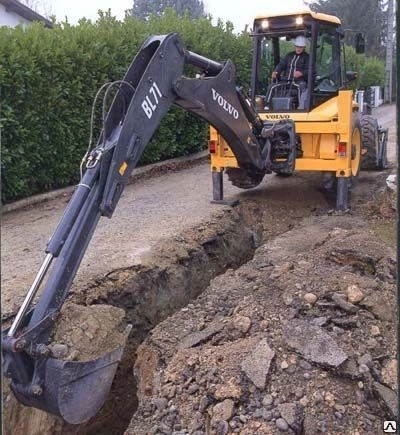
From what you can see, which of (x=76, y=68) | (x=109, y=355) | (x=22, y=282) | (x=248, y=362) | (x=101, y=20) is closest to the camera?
(x=109, y=355)

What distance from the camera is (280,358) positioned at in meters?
3.72

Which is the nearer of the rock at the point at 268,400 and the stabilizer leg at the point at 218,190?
the rock at the point at 268,400

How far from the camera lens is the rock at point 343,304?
413 cm

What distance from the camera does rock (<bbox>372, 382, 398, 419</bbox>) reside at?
3.30 meters

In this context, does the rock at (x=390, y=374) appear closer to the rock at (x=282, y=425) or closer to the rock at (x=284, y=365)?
the rock at (x=284, y=365)

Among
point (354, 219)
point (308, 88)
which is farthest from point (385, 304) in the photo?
point (308, 88)

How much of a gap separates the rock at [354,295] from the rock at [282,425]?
1246 millimetres

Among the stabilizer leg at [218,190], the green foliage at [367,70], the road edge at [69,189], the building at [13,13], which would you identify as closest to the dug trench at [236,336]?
the stabilizer leg at [218,190]

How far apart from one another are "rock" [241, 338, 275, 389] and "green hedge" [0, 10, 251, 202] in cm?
474

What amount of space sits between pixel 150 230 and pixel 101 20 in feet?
17.3

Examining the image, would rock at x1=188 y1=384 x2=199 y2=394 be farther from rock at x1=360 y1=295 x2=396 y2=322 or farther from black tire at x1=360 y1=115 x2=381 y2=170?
black tire at x1=360 y1=115 x2=381 y2=170

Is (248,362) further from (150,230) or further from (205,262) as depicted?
(150,230)

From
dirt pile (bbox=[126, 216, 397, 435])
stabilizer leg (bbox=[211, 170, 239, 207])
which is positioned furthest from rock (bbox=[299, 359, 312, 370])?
stabilizer leg (bbox=[211, 170, 239, 207])

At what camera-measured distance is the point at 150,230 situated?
6734 mm
